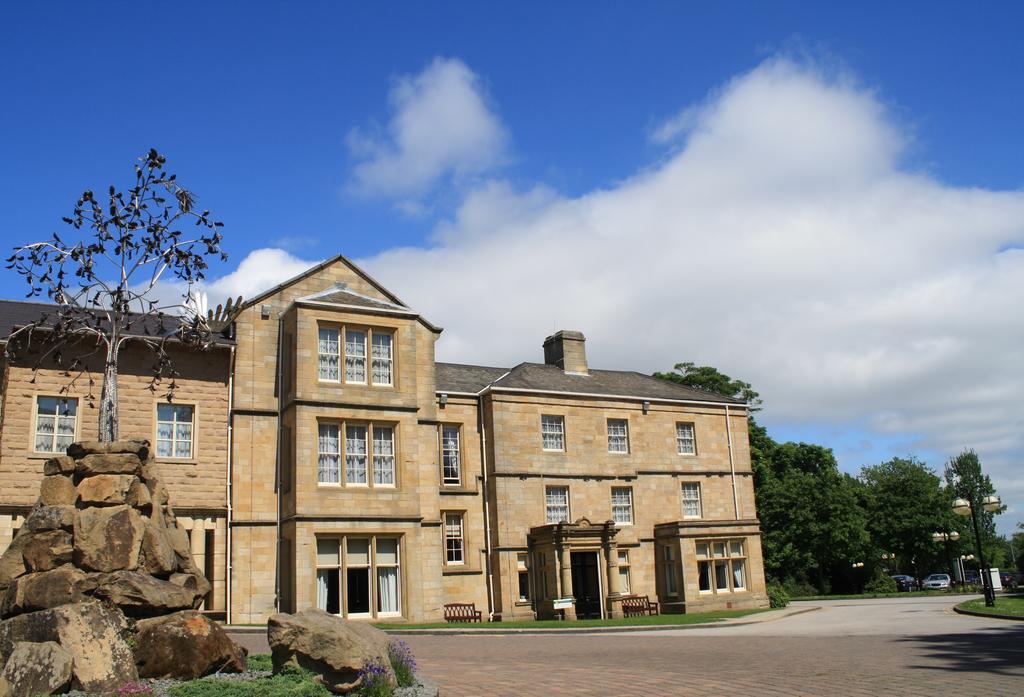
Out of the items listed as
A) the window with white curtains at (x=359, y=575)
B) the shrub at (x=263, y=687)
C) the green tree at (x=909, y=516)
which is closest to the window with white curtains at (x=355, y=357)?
the window with white curtains at (x=359, y=575)

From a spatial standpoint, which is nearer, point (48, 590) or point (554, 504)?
point (48, 590)

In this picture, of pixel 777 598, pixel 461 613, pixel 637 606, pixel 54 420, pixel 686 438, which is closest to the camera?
pixel 54 420

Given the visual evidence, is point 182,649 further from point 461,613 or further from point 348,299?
point 461,613

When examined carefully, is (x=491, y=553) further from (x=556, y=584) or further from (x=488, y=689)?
(x=488, y=689)

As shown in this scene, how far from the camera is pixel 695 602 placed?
1437 inches

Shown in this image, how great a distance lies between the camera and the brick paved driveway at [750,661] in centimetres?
1127

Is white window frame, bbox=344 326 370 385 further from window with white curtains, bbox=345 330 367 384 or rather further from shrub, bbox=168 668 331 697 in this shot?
shrub, bbox=168 668 331 697

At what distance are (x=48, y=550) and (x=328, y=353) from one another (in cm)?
1750

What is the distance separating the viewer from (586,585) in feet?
117

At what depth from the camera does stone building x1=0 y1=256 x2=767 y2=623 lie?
28.4 metres

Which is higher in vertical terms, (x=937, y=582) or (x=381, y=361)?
(x=381, y=361)

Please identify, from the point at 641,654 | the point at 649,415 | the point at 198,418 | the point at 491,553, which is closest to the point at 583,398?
the point at 649,415

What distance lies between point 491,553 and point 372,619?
7.09 metres

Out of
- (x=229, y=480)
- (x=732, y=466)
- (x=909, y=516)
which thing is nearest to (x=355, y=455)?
(x=229, y=480)
